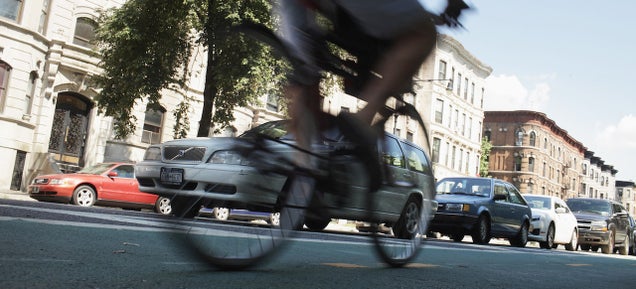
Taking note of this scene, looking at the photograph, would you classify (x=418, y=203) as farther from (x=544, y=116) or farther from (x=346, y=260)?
(x=544, y=116)

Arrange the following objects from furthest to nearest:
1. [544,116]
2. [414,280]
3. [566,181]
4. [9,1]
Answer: [566,181] → [544,116] → [9,1] → [414,280]

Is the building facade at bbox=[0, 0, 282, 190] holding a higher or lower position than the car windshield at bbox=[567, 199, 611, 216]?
higher

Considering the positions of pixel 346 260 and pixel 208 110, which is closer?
pixel 346 260

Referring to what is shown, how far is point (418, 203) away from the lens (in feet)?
15.9

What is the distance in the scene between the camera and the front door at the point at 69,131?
22.3m

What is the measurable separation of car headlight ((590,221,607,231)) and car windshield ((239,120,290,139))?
61.3 feet

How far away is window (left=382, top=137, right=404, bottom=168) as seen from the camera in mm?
3591

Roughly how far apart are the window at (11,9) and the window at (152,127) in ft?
21.0

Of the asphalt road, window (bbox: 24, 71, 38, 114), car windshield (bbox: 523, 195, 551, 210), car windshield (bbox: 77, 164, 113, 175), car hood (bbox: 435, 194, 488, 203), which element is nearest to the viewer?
the asphalt road

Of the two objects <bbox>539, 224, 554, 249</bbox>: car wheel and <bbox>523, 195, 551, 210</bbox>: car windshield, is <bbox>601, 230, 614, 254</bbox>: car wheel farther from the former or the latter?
<bbox>539, 224, 554, 249</bbox>: car wheel

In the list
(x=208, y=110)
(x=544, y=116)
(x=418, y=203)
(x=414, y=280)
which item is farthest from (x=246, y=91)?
(x=544, y=116)

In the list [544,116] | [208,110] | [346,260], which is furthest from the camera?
[544,116]

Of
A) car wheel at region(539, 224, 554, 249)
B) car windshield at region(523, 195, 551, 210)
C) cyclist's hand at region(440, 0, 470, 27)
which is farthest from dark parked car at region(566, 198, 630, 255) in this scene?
cyclist's hand at region(440, 0, 470, 27)

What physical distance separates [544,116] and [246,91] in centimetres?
5845
